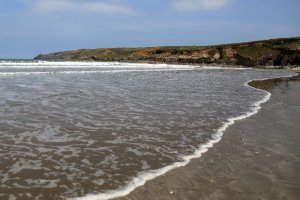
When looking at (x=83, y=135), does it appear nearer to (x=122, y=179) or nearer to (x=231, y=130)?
(x=122, y=179)

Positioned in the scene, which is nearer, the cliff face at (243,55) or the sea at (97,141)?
the sea at (97,141)

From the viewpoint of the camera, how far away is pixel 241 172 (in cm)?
661

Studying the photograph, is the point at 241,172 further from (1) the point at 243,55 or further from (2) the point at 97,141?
(1) the point at 243,55

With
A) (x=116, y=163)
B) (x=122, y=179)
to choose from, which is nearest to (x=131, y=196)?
(x=122, y=179)

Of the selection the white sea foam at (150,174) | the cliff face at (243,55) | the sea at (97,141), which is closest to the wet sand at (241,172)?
the white sea foam at (150,174)

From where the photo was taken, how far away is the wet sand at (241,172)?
561cm

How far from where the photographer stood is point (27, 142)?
823 cm

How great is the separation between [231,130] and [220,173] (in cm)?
380

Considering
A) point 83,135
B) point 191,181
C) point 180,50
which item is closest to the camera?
point 191,181

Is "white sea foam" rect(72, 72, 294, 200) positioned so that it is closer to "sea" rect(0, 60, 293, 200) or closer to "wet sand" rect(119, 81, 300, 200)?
"sea" rect(0, 60, 293, 200)

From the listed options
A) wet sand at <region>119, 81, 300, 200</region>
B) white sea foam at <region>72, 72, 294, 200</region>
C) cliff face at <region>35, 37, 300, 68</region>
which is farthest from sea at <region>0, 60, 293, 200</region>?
cliff face at <region>35, 37, 300, 68</region>

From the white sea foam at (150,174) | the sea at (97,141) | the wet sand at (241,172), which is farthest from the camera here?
the sea at (97,141)

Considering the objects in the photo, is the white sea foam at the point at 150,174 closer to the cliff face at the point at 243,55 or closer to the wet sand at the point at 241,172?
the wet sand at the point at 241,172

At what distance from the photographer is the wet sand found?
5.61 metres
